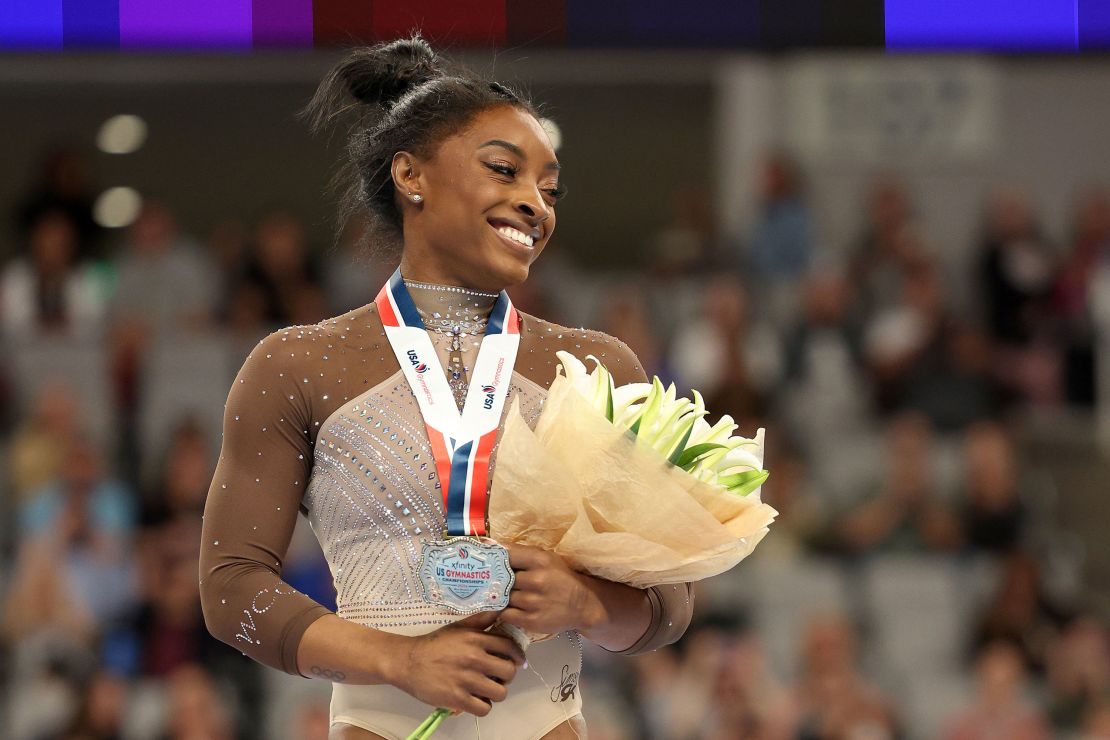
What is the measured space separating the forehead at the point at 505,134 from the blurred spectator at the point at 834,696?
434 centimetres

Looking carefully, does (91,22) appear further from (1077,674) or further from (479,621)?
(479,621)

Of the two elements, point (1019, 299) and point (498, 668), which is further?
point (1019, 299)

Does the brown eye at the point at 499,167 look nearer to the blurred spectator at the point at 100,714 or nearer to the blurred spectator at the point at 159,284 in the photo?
the blurred spectator at the point at 100,714

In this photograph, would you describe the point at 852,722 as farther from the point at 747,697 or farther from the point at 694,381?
the point at 694,381

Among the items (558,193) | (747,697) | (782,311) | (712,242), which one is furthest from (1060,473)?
(558,193)

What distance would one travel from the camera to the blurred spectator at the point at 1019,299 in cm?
830

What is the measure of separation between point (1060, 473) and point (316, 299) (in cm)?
380

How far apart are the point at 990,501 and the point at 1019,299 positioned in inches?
63.8

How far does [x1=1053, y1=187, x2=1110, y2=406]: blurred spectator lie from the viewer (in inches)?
324

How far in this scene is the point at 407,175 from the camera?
2.29 metres

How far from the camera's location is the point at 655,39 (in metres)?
8.70

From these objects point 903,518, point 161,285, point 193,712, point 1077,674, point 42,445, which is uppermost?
point 161,285

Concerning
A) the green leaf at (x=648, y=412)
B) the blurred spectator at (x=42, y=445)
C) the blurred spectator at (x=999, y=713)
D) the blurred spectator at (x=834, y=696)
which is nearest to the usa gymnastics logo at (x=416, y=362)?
the green leaf at (x=648, y=412)

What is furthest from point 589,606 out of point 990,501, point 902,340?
point 902,340
